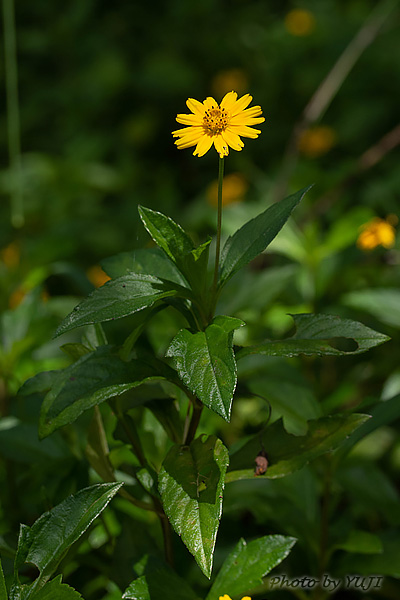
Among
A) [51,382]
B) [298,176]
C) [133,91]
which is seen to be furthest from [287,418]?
[133,91]

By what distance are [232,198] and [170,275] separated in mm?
1366

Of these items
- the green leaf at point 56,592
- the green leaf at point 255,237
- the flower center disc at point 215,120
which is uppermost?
the flower center disc at point 215,120

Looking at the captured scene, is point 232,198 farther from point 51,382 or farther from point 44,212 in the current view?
point 51,382

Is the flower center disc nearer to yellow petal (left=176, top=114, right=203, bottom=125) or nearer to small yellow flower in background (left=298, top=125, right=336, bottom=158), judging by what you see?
yellow petal (left=176, top=114, right=203, bottom=125)

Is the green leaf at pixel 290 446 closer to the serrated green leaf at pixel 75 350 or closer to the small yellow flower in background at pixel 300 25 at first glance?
the serrated green leaf at pixel 75 350

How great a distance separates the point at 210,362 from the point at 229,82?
2.28 m

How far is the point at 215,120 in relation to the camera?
0.51m

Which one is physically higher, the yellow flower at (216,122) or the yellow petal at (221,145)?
the yellow flower at (216,122)

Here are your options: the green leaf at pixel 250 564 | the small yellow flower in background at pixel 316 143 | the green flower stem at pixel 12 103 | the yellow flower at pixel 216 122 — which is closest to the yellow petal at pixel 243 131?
the yellow flower at pixel 216 122

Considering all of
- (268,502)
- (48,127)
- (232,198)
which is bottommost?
(268,502)

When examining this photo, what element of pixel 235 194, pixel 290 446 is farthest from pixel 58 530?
pixel 235 194

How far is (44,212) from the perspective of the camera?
6.49 ft

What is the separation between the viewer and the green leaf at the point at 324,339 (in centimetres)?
50

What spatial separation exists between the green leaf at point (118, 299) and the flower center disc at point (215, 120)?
138 millimetres
